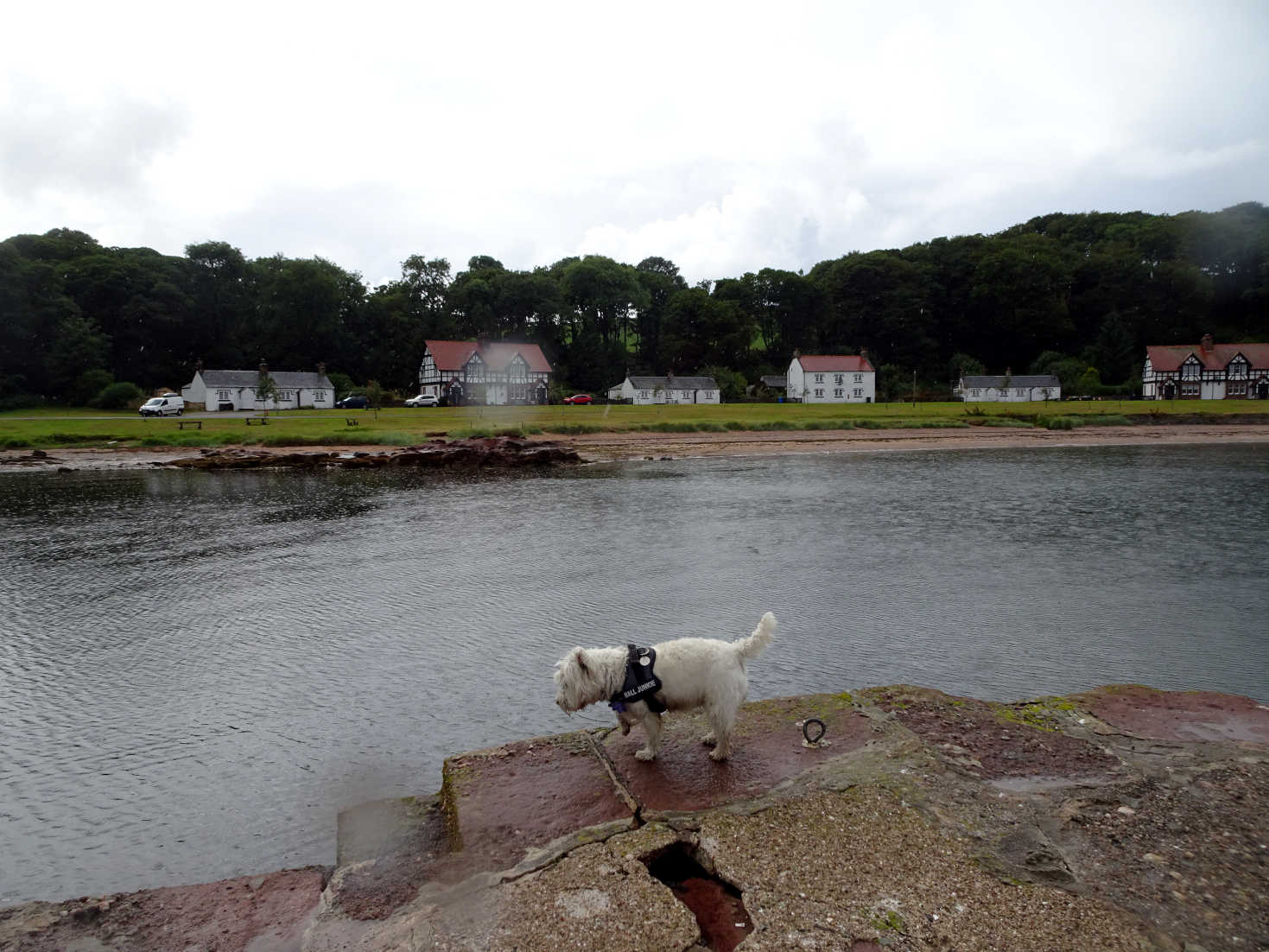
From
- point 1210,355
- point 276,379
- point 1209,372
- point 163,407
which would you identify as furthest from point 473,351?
point 1210,355

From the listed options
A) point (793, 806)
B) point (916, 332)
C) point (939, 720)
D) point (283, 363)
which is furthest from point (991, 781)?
point (916, 332)

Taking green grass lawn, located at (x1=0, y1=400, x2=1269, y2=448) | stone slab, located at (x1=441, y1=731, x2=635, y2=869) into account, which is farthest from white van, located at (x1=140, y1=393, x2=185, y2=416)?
stone slab, located at (x1=441, y1=731, x2=635, y2=869)

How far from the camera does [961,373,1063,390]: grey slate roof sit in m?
109

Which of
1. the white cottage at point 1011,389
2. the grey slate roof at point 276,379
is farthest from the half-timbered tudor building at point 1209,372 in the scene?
the grey slate roof at point 276,379

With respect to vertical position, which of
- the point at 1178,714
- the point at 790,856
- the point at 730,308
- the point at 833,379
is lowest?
the point at 1178,714

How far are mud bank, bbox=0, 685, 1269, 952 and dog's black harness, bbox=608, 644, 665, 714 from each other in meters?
0.49

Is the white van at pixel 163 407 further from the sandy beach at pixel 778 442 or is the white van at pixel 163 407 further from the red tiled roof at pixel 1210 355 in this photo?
the red tiled roof at pixel 1210 355

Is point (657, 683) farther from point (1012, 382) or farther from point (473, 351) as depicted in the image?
point (1012, 382)

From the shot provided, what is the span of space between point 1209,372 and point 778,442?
3347 inches

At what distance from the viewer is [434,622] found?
40.0 feet

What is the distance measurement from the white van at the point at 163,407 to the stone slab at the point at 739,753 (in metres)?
74.0

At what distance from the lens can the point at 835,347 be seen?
128000mm

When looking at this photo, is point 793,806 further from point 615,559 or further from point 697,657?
point 615,559

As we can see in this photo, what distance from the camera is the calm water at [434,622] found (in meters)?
6.96
